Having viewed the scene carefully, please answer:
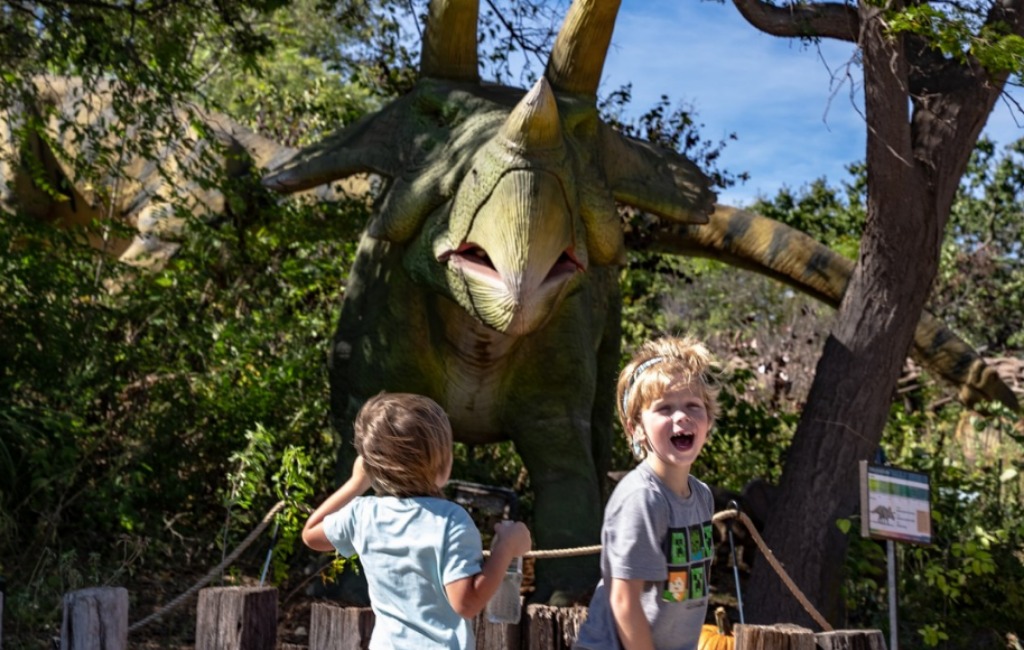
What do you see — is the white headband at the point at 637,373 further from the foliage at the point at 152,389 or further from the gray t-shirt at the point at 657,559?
the foliage at the point at 152,389

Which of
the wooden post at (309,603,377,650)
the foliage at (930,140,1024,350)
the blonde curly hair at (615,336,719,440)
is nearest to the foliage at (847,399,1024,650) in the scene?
the wooden post at (309,603,377,650)

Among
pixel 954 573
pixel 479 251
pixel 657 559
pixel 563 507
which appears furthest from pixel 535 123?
pixel 954 573

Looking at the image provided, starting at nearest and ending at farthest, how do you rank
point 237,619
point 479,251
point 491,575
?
point 491,575, point 237,619, point 479,251

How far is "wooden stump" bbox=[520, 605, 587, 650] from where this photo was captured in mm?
4020

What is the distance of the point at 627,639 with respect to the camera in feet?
9.91

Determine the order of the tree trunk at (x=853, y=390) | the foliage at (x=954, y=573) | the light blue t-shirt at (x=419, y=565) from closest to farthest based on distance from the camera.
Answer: the light blue t-shirt at (x=419, y=565) → the tree trunk at (x=853, y=390) → the foliage at (x=954, y=573)

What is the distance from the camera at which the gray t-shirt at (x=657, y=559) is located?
304 cm

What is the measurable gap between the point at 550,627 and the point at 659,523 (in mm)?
1118

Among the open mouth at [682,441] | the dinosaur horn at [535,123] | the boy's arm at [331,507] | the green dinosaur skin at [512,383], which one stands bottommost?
the boy's arm at [331,507]

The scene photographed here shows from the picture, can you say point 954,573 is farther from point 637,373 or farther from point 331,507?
point 331,507

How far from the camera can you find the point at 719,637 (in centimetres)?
438

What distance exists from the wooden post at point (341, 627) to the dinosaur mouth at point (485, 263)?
1.45 meters

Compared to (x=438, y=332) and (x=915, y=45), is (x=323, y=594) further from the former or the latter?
(x=915, y=45)

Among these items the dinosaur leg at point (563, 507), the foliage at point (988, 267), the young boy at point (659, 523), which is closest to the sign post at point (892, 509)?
the dinosaur leg at point (563, 507)
